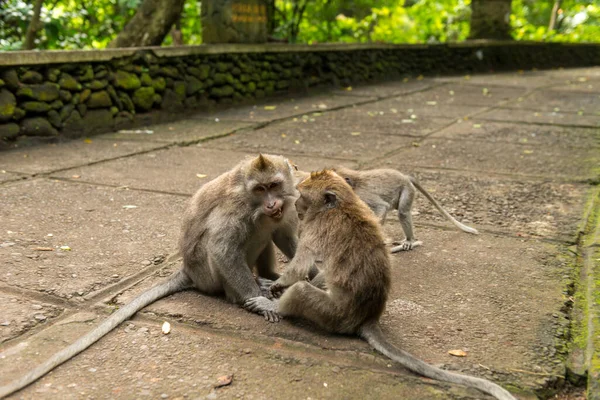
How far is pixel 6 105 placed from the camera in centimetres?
652

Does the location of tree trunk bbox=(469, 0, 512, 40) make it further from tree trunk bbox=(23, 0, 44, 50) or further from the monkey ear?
the monkey ear

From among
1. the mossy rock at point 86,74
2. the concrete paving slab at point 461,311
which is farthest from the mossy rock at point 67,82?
the concrete paving slab at point 461,311

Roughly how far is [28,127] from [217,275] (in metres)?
4.56

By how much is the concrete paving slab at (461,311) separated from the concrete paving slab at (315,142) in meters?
2.78

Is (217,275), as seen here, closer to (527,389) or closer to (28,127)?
(527,389)

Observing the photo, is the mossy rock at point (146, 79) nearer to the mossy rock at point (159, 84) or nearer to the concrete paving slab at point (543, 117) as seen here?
the mossy rock at point (159, 84)

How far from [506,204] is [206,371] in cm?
307

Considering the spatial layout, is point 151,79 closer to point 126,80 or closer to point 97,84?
point 126,80

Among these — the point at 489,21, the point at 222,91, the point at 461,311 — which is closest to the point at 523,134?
the point at 222,91

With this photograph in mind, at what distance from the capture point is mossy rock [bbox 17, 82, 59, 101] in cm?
672

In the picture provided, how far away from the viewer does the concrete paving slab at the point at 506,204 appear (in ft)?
14.2

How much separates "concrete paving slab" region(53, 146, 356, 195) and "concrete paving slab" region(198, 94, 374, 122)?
2196 mm

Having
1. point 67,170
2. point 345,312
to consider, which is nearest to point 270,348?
point 345,312

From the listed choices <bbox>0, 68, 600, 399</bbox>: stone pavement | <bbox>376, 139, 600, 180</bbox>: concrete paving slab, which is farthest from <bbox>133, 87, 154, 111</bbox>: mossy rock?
<bbox>376, 139, 600, 180</bbox>: concrete paving slab
